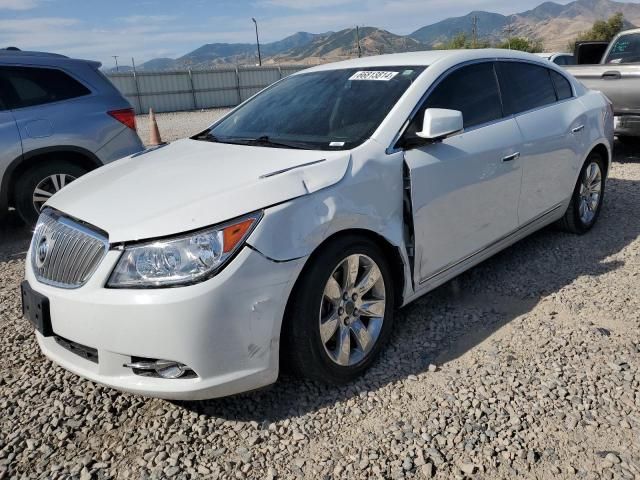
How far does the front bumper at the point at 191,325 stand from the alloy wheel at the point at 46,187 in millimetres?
3486

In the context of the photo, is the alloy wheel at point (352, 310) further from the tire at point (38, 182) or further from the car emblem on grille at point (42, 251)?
the tire at point (38, 182)

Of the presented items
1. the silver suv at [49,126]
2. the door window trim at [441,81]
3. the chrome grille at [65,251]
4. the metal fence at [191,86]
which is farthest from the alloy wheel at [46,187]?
the metal fence at [191,86]

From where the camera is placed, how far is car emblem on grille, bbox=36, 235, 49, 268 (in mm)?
2646

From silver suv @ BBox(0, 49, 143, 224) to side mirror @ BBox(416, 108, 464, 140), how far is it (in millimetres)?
3877

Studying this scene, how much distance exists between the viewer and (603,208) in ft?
18.5

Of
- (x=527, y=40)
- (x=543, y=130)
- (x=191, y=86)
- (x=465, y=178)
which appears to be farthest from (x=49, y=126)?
(x=527, y=40)

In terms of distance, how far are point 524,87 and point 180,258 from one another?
3.05 metres

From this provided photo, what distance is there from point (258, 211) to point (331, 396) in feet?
3.42

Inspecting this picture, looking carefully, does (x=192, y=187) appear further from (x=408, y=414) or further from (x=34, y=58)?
(x=34, y=58)

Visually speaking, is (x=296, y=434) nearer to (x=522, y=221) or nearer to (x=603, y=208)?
(x=522, y=221)

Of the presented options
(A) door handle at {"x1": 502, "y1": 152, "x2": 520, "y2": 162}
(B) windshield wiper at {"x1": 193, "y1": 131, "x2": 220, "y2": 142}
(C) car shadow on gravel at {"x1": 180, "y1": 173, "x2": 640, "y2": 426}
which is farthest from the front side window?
(B) windshield wiper at {"x1": 193, "y1": 131, "x2": 220, "y2": 142}

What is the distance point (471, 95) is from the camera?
3572 mm

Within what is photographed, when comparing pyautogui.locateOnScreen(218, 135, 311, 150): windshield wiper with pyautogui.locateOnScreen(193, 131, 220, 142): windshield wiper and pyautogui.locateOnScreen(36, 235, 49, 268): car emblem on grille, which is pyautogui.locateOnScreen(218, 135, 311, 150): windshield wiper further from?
pyautogui.locateOnScreen(36, 235, 49, 268): car emblem on grille

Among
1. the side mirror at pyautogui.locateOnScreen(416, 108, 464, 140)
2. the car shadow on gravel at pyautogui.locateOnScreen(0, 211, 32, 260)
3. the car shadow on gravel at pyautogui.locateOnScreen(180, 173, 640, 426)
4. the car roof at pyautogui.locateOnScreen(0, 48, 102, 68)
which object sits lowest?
the car shadow on gravel at pyautogui.locateOnScreen(180, 173, 640, 426)
